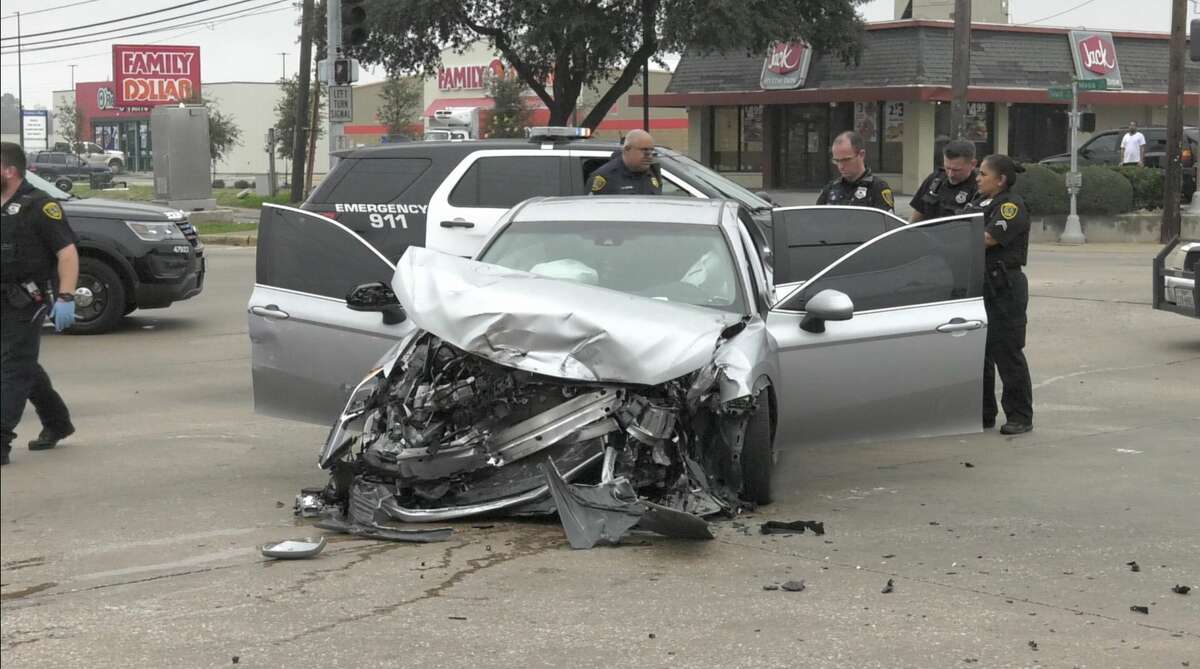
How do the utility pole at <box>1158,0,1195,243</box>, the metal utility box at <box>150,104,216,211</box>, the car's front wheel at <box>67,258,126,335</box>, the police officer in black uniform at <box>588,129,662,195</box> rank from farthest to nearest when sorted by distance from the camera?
the metal utility box at <box>150,104,216,211</box>, the utility pole at <box>1158,0,1195,243</box>, the car's front wheel at <box>67,258,126,335</box>, the police officer in black uniform at <box>588,129,662,195</box>

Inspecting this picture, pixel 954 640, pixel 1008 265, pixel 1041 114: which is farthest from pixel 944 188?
pixel 1041 114

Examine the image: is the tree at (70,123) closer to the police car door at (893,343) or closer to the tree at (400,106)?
the tree at (400,106)

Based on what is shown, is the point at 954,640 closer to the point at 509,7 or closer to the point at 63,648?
the point at 63,648

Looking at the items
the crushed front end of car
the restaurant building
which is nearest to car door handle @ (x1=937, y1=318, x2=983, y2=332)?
the crushed front end of car

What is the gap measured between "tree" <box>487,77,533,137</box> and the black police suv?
4941cm

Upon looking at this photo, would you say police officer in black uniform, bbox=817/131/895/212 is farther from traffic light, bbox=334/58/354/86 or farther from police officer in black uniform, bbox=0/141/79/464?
traffic light, bbox=334/58/354/86

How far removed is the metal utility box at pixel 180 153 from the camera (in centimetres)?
3136

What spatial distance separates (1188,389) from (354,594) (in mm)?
8100

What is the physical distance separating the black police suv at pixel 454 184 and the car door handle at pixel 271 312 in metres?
4.44

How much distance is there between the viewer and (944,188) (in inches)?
407

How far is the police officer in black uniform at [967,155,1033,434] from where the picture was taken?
32.2 feet

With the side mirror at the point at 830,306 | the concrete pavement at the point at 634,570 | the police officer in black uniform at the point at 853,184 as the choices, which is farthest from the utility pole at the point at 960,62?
the side mirror at the point at 830,306

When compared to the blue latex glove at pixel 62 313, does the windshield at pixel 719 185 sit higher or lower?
higher

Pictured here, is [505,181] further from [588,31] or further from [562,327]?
[588,31]
